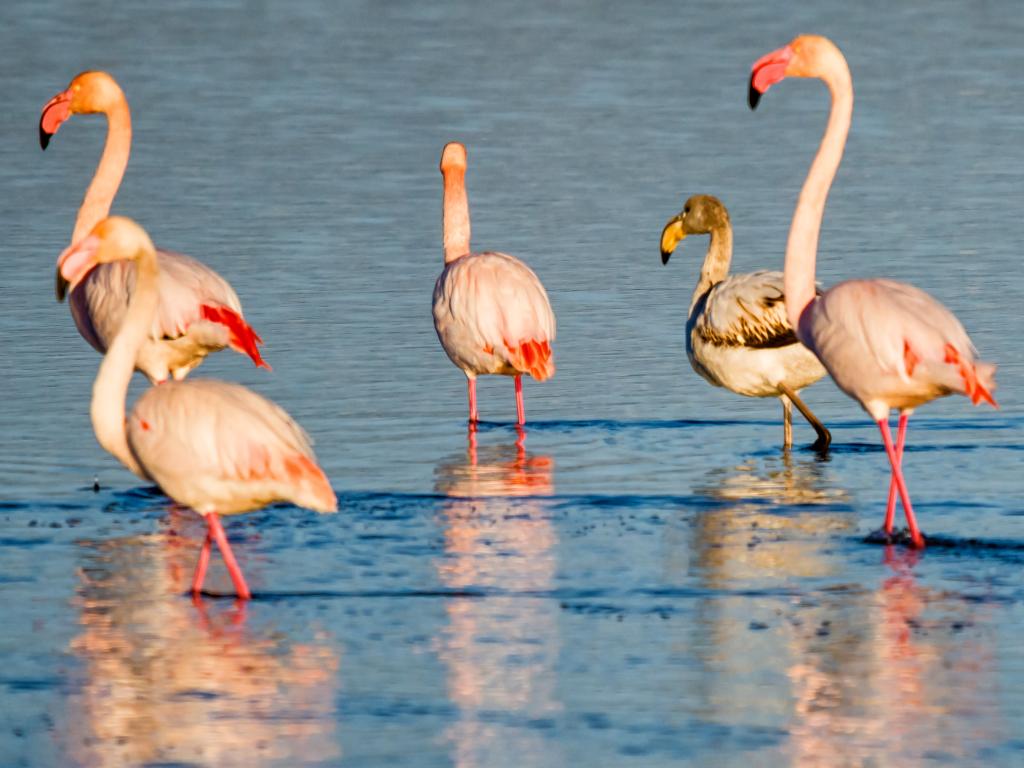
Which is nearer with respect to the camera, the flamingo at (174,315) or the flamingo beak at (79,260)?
the flamingo beak at (79,260)

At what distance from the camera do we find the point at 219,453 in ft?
25.7

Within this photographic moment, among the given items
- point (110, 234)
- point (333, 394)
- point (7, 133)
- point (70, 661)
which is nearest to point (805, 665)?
point (70, 661)

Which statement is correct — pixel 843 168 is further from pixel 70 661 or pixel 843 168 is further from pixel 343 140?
pixel 70 661

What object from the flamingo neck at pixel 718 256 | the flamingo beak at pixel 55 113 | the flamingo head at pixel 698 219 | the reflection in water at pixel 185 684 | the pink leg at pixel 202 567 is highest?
the flamingo beak at pixel 55 113

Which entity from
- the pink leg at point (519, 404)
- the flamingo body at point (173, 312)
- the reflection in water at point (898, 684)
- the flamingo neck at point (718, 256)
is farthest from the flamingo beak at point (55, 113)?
the reflection in water at point (898, 684)

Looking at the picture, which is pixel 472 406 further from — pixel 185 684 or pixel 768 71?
pixel 185 684

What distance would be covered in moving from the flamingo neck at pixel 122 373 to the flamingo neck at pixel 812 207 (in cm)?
276

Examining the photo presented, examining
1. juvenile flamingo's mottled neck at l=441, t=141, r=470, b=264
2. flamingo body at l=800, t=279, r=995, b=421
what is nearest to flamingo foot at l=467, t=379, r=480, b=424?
juvenile flamingo's mottled neck at l=441, t=141, r=470, b=264

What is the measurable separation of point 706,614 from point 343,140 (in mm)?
12632

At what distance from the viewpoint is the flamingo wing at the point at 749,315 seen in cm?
1088

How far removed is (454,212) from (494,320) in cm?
155

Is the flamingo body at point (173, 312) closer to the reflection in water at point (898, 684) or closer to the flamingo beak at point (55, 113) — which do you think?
the flamingo beak at point (55, 113)

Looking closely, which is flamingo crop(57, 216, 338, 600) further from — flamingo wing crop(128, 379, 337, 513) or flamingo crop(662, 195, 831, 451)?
flamingo crop(662, 195, 831, 451)

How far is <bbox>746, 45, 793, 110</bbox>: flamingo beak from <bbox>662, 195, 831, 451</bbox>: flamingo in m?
1.66
